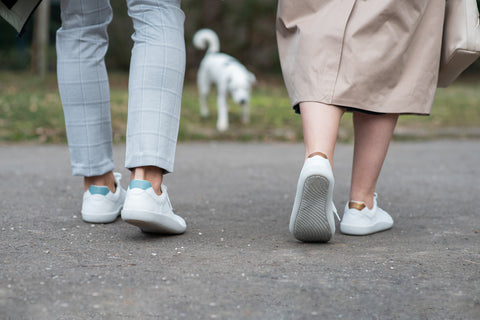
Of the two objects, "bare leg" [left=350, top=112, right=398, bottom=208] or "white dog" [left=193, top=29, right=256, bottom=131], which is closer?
"bare leg" [left=350, top=112, right=398, bottom=208]

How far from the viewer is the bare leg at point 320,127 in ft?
6.84

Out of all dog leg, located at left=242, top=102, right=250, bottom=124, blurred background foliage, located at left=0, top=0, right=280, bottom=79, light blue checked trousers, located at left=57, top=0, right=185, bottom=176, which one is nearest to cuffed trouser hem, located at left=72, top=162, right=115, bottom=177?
light blue checked trousers, located at left=57, top=0, right=185, bottom=176

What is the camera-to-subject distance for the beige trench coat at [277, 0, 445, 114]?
2.15 m

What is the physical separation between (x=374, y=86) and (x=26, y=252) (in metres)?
1.29

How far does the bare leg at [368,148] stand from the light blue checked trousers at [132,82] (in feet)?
2.37

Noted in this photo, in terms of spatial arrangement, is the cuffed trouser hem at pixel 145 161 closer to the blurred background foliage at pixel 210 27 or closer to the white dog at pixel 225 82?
the white dog at pixel 225 82

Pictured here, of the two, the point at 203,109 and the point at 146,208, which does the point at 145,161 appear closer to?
the point at 146,208

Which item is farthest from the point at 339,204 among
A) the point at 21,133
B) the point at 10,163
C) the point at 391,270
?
the point at 21,133

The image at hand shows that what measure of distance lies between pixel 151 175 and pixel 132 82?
32 cm

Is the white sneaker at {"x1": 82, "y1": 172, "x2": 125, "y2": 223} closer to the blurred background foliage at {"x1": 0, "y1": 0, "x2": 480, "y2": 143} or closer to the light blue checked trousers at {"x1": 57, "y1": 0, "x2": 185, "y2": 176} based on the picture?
the light blue checked trousers at {"x1": 57, "y1": 0, "x2": 185, "y2": 176}

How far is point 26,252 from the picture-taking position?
6.46ft

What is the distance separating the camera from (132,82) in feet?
6.93

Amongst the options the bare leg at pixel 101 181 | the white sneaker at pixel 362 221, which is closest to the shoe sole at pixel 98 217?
the bare leg at pixel 101 181

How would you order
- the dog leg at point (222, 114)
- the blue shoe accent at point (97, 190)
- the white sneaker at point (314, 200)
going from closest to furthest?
the white sneaker at point (314, 200) < the blue shoe accent at point (97, 190) < the dog leg at point (222, 114)
